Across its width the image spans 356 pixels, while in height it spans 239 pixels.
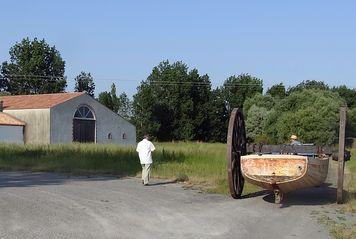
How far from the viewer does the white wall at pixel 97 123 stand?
64.4 metres

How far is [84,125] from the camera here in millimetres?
68562

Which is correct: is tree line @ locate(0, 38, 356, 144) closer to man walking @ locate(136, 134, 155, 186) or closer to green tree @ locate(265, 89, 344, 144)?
green tree @ locate(265, 89, 344, 144)

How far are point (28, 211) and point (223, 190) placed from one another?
679 cm

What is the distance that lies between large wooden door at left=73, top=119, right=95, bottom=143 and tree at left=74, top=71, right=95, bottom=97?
3483 centimetres

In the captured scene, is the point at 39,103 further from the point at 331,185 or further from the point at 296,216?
the point at 296,216

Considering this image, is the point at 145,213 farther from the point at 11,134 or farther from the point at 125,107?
the point at 125,107

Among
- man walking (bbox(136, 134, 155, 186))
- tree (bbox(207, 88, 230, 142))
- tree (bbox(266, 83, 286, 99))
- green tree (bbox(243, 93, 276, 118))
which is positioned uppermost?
tree (bbox(266, 83, 286, 99))

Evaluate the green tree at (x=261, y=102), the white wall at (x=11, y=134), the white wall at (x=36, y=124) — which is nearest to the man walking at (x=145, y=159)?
the white wall at (x=11, y=134)

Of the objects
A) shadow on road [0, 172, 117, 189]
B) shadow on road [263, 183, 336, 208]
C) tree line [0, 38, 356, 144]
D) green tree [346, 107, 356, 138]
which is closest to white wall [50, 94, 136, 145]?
tree line [0, 38, 356, 144]

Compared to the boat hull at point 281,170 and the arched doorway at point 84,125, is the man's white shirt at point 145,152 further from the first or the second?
the arched doorway at point 84,125

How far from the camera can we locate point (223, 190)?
1695 cm

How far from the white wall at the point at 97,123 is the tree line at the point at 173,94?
16.2 meters

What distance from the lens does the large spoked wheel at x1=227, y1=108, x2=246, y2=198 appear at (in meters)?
14.3

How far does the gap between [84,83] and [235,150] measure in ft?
300
